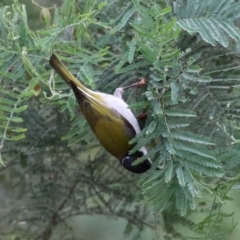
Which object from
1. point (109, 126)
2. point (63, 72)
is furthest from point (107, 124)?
point (63, 72)

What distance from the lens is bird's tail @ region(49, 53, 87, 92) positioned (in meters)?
→ 0.79

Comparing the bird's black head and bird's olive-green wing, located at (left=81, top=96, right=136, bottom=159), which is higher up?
bird's olive-green wing, located at (left=81, top=96, right=136, bottom=159)

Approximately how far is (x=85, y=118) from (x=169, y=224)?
328 millimetres

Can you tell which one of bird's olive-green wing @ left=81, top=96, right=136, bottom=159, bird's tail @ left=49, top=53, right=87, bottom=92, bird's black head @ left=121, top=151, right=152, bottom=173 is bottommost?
bird's black head @ left=121, top=151, right=152, bottom=173

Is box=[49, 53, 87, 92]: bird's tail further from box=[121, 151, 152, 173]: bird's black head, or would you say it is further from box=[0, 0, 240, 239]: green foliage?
box=[121, 151, 152, 173]: bird's black head

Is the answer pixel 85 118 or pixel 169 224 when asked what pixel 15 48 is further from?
pixel 169 224

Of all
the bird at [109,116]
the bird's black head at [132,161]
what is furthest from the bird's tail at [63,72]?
the bird's black head at [132,161]

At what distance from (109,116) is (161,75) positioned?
0.56 feet

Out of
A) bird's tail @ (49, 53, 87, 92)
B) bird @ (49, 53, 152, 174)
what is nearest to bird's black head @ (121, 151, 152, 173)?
bird @ (49, 53, 152, 174)

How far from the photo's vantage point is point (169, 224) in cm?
111

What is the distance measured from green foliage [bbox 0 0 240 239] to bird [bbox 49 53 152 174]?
0.02 meters

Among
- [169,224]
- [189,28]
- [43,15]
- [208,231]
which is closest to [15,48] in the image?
[43,15]

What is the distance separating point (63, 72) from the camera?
808 mm

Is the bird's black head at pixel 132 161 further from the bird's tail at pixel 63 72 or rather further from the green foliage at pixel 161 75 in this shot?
the bird's tail at pixel 63 72
